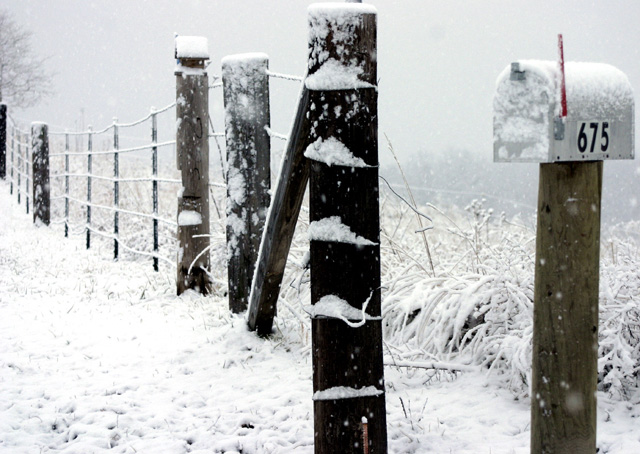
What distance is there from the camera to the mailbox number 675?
1.74m

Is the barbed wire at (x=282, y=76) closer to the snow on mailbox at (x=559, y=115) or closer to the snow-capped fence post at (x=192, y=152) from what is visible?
the snow-capped fence post at (x=192, y=152)

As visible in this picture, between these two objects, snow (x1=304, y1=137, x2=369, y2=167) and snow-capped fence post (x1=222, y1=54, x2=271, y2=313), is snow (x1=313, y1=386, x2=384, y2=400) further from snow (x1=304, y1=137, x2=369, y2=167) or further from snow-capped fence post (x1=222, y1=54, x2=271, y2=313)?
snow-capped fence post (x1=222, y1=54, x2=271, y2=313)

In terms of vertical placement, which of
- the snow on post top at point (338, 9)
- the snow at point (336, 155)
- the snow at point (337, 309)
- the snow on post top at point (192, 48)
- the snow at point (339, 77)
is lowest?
the snow at point (337, 309)

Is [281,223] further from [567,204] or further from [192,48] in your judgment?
[192,48]

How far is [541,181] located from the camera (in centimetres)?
184

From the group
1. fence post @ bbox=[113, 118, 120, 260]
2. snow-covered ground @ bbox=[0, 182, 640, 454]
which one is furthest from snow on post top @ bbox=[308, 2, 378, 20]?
fence post @ bbox=[113, 118, 120, 260]

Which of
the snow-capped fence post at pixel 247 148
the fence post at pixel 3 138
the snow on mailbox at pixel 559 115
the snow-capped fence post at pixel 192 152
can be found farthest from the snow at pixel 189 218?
the fence post at pixel 3 138

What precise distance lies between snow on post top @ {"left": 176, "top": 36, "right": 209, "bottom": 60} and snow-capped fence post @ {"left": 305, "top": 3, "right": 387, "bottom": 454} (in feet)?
9.98

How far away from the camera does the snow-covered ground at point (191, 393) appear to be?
271 centimetres

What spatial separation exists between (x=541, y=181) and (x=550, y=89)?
10.9 inches

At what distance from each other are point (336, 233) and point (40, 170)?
10.3 meters

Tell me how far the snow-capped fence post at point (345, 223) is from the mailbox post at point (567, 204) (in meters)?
0.51

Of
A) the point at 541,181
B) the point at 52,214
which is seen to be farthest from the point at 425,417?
the point at 52,214

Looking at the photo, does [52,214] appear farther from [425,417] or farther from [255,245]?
[425,417]
